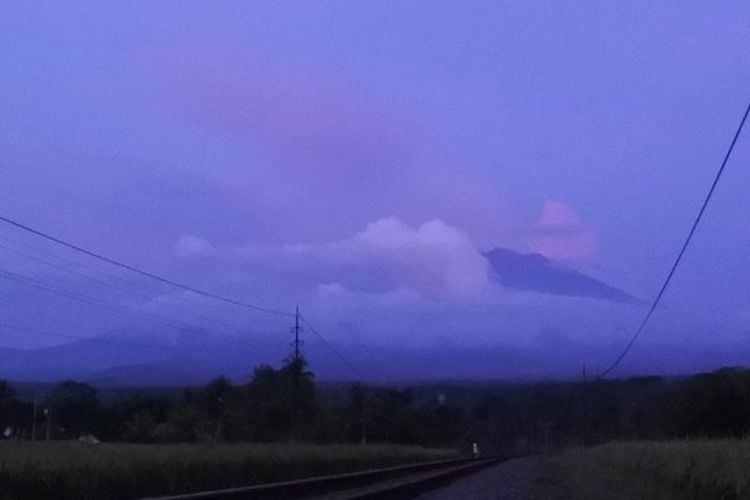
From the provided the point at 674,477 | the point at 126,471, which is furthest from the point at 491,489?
the point at 126,471

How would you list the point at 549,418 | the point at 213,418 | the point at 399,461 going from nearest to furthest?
the point at 399,461 → the point at 213,418 → the point at 549,418

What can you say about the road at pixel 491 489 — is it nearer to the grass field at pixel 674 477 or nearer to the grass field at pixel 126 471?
the grass field at pixel 674 477

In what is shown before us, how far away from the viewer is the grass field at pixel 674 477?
2066 cm

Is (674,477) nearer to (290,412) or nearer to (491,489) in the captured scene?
(491,489)

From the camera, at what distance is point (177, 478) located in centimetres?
2762

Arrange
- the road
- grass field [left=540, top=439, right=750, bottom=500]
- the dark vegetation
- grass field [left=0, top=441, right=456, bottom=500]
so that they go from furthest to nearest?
1. the dark vegetation
2. the road
3. grass field [left=0, top=441, right=456, bottom=500]
4. grass field [left=540, top=439, right=750, bottom=500]

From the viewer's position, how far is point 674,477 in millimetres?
26797

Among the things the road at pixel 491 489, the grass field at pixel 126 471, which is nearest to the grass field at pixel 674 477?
the road at pixel 491 489

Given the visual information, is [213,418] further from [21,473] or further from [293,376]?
[21,473]

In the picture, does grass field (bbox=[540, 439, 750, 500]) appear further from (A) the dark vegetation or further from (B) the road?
(A) the dark vegetation

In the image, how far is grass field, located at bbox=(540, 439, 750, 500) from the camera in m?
20.7

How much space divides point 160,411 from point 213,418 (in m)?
9.04

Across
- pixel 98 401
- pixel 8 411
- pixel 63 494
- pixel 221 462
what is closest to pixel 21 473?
pixel 63 494

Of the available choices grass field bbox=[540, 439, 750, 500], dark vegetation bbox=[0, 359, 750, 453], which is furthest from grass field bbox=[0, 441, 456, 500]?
dark vegetation bbox=[0, 359, 750, 453]
